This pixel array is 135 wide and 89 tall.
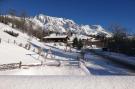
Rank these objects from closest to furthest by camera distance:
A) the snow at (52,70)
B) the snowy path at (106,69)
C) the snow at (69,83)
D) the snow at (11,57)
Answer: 1. the snow at (69,83)
2. the snow at (52,70)
3. the snowy path at (106,69)
4. the snow at (11,57)

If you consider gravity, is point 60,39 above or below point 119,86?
above

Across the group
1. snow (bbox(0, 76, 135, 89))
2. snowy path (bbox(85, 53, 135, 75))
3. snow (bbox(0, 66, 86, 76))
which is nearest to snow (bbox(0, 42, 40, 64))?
snow (bbox(0, 66, 86, 76))

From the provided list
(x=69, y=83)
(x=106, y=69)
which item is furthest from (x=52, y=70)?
Result: (x=69, y=83)

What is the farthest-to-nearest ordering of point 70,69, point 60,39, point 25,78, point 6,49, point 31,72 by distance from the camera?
point 60,39
point 6,49
point 70,69
point 31,72
point 25,78

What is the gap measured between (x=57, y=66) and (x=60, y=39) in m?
92.9

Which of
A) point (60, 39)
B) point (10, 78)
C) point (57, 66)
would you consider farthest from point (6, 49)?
point (60, 39)

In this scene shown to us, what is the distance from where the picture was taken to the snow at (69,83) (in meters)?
8.31

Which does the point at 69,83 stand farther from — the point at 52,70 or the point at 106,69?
the point at 106,69

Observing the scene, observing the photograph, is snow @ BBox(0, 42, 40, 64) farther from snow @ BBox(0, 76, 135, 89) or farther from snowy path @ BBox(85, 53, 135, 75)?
snow @ BBox(0, 76, 135, 89)

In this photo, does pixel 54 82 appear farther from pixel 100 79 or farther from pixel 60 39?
pixel 60 39

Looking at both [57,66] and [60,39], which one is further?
[60,39]

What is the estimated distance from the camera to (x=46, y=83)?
8656 mm

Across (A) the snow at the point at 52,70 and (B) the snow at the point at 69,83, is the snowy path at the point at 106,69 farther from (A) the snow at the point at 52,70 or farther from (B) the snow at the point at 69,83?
(B) the snow at the point at 69,83

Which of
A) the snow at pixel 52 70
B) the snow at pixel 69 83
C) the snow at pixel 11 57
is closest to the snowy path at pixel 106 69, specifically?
the snow at pixel 52 70
